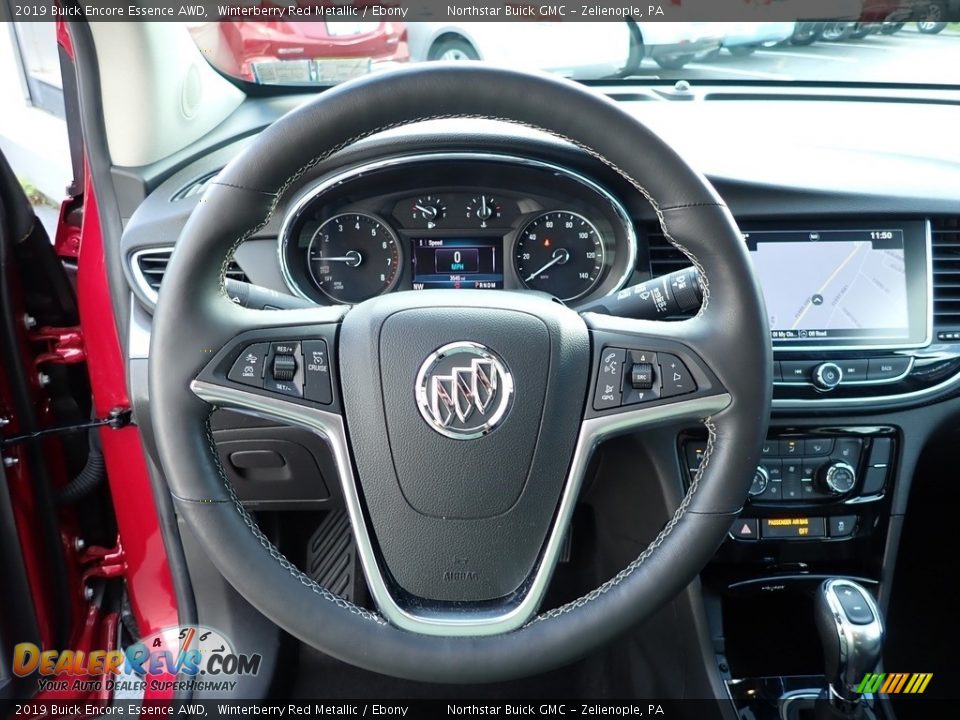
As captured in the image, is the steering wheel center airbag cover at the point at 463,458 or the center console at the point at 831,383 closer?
the steering wheel center airbag cover at the point at 463,458

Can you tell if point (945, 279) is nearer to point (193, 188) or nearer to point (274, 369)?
point (274, 369)

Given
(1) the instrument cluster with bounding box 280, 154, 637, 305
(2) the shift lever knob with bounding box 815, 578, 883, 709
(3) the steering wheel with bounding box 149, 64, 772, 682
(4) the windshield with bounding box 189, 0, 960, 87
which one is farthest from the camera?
(4) the windshield with bounding box 189, 0, 960, 87

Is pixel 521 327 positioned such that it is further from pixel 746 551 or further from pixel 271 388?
pixel 746 551

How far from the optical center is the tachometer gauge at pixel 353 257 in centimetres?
154

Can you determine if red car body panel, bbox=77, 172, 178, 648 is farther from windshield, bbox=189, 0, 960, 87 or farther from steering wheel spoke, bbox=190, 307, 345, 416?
steering wheel spoke, bbox=190, 307, 345, 416

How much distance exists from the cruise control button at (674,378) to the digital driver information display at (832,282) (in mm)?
551

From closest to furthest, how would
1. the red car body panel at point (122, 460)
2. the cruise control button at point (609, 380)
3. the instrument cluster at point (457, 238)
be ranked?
1. the cruise control button at point (609, 380)
2. the instrument cluster at point (457, 238)
3. the red car body panel at point (122, 460)

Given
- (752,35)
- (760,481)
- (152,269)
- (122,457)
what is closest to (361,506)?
(152,269)

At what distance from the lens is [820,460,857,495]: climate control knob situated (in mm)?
1559

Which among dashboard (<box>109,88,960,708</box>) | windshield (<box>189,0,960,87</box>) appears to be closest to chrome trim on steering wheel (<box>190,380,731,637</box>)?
dashboard (<box>109,88,960,708</box>)

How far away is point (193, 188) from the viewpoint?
160 centimetres

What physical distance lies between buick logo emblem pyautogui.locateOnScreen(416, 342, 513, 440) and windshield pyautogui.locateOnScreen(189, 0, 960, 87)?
3.41 feet

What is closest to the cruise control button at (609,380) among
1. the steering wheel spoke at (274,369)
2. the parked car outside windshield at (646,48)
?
the steering wheel spoke at (274,369)

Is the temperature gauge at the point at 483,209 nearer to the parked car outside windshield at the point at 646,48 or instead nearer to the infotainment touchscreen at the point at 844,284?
the infotainment touchscreen at the point at 844,284
